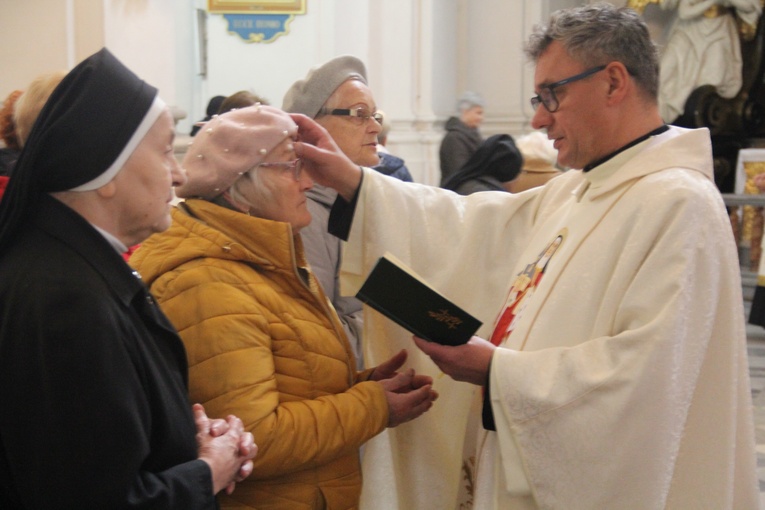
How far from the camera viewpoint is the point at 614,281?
7.41ft

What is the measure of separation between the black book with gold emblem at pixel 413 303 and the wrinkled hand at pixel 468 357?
0.10 ft

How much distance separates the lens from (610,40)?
2.38 m

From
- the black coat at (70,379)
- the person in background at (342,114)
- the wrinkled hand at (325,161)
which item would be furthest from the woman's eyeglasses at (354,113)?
the black coat at (70,379)

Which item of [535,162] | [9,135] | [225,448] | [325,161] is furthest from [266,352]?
[535,162]

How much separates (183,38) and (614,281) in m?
6.50

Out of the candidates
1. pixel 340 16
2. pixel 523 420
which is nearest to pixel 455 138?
pixel 340 16

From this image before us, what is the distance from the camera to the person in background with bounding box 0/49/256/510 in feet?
4.93

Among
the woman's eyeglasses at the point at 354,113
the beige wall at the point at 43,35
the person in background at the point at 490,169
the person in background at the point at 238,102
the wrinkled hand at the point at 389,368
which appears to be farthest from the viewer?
the beige wall at the point at 43,35

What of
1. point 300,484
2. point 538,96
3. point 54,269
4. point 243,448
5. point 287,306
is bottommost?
point 300,484

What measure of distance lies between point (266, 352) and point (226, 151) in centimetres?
48

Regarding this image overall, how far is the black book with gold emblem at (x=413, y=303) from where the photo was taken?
2.15 m

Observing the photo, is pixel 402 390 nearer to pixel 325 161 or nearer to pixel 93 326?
pixel 325 161

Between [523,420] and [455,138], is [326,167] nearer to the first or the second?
[523,420]

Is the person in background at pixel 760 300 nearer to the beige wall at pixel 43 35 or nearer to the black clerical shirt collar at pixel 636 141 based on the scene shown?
the black clerical shirt collar at pixel 636 141
